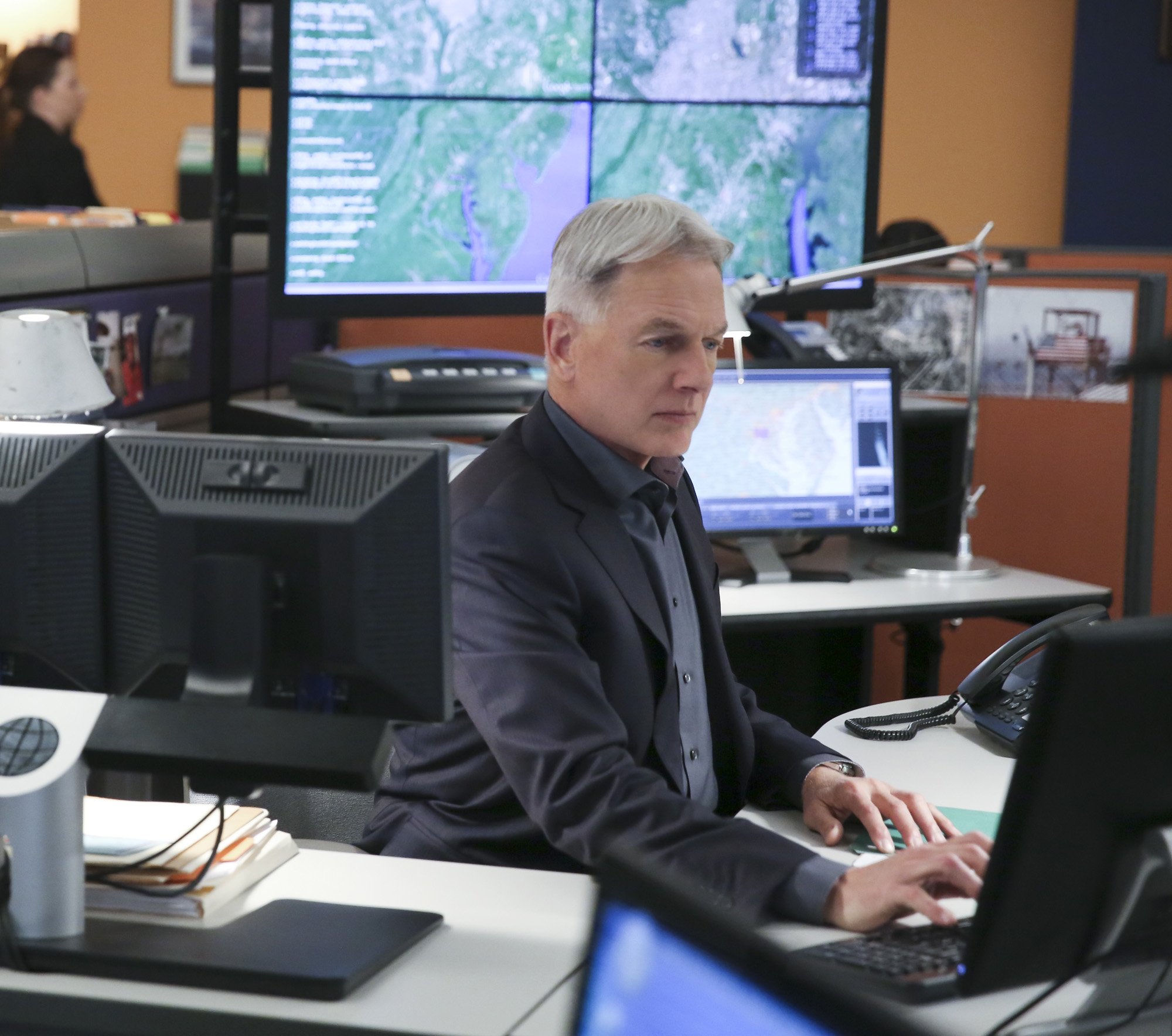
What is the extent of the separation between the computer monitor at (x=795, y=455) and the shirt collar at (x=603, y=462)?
3.66 ft

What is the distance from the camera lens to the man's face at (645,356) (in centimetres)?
159

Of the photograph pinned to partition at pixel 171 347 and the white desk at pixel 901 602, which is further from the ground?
the photograph pinned to partition at pixel 171 347

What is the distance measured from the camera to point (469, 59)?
9.41ft

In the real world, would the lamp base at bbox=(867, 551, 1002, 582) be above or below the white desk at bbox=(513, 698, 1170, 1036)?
above

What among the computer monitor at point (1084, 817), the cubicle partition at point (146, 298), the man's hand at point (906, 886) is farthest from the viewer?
the cubicle partition at point (146, 298)

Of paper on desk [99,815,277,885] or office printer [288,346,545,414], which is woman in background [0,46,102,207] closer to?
office printer [288,346,545,414]

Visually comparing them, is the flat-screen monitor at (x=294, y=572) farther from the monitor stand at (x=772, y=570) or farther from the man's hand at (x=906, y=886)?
the monitor stand at (x=772, y=570)

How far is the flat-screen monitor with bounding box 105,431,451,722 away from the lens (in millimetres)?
1185

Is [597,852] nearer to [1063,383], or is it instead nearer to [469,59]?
[469,59]

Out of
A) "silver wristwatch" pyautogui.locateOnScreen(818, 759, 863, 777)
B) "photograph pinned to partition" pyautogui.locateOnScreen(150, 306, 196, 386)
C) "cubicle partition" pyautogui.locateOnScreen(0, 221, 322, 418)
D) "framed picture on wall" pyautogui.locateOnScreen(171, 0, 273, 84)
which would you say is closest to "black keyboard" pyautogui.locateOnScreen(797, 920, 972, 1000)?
"silver wristwatch" pyautogui.locateOnScreen(818, 759, 863, 777)

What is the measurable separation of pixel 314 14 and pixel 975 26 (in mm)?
3610

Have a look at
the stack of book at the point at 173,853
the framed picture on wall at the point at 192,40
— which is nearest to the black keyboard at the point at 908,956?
the stack of book at the point at 173,853

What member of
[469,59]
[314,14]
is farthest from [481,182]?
[314,14]

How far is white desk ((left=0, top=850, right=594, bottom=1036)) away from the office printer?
1407 millimetres
